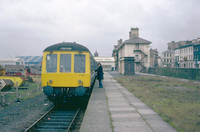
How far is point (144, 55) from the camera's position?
53531mm

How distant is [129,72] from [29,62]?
4423 centimetres

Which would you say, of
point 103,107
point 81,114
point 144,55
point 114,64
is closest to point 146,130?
point 103,107

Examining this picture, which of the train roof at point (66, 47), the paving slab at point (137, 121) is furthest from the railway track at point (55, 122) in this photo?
the train roof at point (66, 47)

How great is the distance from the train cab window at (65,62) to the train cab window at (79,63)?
268mm

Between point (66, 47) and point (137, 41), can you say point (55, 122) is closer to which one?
point (66, 47)

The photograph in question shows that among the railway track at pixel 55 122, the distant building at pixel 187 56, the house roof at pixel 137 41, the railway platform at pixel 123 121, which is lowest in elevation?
the railway track at pixel 55 122

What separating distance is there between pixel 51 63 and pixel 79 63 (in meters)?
1.25

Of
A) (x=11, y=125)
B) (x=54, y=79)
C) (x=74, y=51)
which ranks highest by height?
(x=74, y=51)

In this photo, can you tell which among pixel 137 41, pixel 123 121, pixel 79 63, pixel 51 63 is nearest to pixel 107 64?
pixel 137 41

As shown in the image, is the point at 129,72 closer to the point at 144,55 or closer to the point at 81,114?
the point at 144,55

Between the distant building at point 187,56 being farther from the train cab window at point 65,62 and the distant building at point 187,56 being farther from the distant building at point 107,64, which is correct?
the train cab window at point 65,62

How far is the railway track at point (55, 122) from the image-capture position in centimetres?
651

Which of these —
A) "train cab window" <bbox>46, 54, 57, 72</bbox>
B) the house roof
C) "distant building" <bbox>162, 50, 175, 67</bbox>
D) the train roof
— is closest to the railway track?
"train cab window" <bbox>46, 54, 57, 72</bbox>

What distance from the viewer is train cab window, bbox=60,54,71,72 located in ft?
30.7
